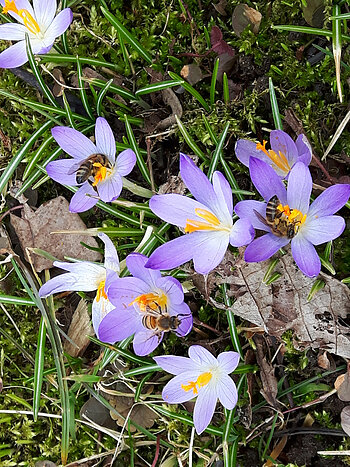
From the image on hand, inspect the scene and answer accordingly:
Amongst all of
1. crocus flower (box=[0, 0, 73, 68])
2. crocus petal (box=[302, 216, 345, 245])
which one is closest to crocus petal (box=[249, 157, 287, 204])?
crocus petal (box=[302, 216, 345, 245])

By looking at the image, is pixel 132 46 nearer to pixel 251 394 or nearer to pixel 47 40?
pixel 47 40

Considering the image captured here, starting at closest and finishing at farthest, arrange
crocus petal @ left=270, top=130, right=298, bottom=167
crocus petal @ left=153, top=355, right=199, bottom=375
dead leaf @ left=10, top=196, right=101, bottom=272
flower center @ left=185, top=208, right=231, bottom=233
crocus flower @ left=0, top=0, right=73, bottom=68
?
flower center @ left=185, top=208, right=231, bottom=233 → crocus petal @ left=270, top=130, right=298, bottom=167 → crocus petal @ left=153, top=355, right=199, bottom=375 → crocus flower @ left=0, top=0, right=73, bottom=68 → dead leaf @ left=10, top=196, right=101, bottom=272

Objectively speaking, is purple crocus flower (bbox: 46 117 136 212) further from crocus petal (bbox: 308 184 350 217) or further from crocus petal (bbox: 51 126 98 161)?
crocus petal (bbox: 308 184 350 217)

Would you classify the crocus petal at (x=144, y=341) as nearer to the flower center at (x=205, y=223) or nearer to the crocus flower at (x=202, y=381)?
the crocus flower at (x=202, y=381)

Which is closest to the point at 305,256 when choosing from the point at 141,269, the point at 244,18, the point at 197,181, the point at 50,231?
the point at 197,181

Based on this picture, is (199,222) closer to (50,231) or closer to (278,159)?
(278,159)

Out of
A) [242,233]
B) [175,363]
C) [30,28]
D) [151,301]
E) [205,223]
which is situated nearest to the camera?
[242,233]

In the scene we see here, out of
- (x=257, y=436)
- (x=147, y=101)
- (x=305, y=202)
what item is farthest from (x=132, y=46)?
(x=257, y=436)
